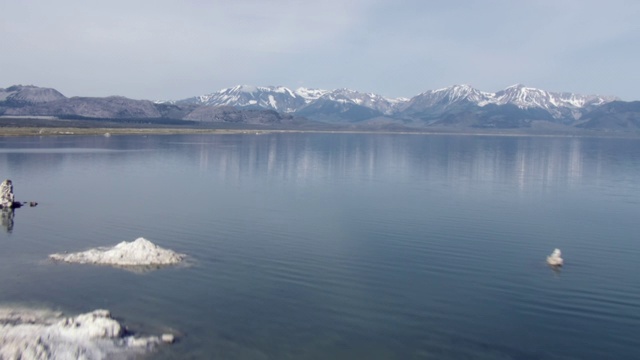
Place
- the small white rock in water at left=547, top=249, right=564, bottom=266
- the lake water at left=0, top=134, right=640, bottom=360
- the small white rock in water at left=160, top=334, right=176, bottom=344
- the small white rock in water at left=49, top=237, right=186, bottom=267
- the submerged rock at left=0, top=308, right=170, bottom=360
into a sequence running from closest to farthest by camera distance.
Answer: the submerged rock at left=0, top=308, right=170, bottom=360, the small white rock in water at left=160, top=334, right=176, bottom=344, the lake water at left=0, top=134, right=640, bottom=360, the small white rock in water at left=49, top=237, right=186, bottom=267, the small white rock in water at left=547, top=249, right=564, bottom=266

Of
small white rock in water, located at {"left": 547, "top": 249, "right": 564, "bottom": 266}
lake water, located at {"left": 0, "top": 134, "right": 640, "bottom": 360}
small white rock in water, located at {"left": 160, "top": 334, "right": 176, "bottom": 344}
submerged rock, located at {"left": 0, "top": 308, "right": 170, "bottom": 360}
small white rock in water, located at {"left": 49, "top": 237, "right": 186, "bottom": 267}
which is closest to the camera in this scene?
submerged rock, located at {"left": 0, "top": 308, "right": 170, "bottom": 360}

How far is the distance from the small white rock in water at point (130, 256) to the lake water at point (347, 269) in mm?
509

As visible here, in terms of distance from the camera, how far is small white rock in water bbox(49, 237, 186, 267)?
16.9m

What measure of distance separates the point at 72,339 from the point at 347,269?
8.01m

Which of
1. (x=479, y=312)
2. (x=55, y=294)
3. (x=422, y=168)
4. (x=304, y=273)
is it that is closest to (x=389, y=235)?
(x=304, y=273)

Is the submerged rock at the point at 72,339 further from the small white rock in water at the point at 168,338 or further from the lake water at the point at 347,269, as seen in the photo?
the lake water at the point at 347,269

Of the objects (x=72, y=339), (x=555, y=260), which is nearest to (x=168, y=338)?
(x=72, y=339)

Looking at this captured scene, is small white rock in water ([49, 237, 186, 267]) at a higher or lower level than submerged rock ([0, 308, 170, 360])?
higher

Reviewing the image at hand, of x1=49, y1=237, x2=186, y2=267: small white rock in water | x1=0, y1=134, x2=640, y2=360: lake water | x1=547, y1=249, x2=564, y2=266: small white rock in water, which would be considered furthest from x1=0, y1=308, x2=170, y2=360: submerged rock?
x1=547, y1=249, x2=564, y2=266: small white rock in water

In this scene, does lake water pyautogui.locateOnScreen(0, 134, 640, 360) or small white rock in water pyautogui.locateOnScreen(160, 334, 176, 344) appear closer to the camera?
small white rock in water pyautogui.locateOnScreen(160, 334, 176, 344)

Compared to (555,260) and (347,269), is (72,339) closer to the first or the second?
(347,269)

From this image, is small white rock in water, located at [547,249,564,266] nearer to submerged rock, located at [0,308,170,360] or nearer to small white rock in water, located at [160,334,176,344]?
small white rock in water, located at [160,334,176,344]

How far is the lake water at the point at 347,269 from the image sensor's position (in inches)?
483

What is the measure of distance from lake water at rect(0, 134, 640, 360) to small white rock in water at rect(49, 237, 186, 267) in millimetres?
509
